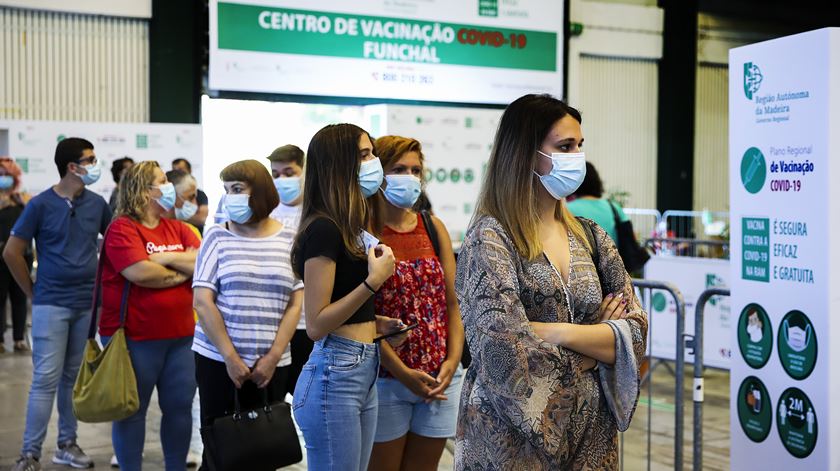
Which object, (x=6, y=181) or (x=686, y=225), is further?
(x=686, y=225)

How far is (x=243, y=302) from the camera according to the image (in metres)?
3.67

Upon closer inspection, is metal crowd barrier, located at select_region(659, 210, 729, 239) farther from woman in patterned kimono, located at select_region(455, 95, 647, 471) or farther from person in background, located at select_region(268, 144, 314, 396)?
woman in patterned kimono, located at select_region(455, 95, 647, 471)

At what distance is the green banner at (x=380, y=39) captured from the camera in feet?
40.2

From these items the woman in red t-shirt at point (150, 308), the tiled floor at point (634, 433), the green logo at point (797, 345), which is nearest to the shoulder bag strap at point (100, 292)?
the woman in red t-shirt at point (150, 308)

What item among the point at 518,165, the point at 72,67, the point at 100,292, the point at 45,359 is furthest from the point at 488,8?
the point at 518,165

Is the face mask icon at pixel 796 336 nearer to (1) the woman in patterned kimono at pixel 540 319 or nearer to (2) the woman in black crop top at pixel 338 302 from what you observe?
(1) the woman in patterned kimono at pixel 540 319

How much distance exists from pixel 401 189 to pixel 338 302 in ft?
2.18

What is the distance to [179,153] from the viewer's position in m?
11.7

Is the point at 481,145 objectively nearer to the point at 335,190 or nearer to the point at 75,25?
the point at 75,25

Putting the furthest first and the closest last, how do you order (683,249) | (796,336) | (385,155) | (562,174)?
(683,249), (796,336), (385,155), (562,174)

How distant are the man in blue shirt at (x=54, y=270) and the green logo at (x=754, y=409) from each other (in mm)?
3366

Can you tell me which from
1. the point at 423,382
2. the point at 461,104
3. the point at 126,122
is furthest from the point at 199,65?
the point at 423,382

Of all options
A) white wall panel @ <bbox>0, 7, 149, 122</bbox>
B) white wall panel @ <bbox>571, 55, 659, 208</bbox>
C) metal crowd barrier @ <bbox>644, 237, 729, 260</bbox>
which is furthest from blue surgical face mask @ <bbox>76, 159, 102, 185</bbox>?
white wall panel @ <bbox>571, 55, 659, 208</bbox>

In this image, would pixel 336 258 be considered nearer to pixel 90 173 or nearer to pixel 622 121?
pixel 90 173
